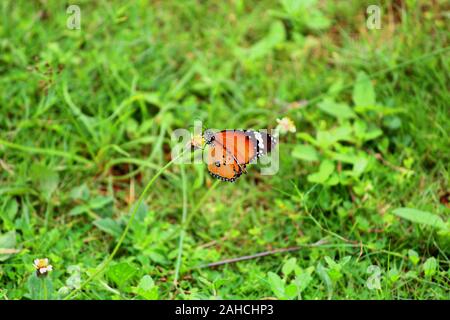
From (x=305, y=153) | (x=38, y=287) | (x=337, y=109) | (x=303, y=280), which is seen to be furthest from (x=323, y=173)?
(x=38, y=287)

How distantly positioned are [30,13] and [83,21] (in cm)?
24

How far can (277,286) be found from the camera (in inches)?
78.7

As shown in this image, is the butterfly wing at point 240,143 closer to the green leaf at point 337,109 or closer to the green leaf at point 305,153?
the green leaf at point 305,153

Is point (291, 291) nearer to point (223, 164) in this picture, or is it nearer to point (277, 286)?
point (277, 286)

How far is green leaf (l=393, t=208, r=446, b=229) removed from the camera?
2.16m

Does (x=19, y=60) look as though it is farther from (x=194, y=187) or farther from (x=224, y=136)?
(x=224, y=136)

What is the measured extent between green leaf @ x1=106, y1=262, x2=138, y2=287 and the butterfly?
40 cm

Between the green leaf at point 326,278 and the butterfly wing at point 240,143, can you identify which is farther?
the green leaf at point 326,278

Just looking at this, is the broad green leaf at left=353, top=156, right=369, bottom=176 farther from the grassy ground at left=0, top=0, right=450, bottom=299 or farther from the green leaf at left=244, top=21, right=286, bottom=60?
the green leaf at left=244, top=21, right=286, bottom=60

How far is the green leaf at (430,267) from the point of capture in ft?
6.75

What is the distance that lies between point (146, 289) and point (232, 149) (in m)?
0.50

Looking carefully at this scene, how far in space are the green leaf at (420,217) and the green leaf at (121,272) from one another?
900 millimetres

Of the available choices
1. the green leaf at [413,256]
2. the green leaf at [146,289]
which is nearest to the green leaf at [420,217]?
the green leaf at [413,256]

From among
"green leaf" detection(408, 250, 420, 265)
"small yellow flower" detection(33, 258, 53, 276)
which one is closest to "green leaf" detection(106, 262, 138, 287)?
"small yellow flower" detection(33, 258, 53, 276)
